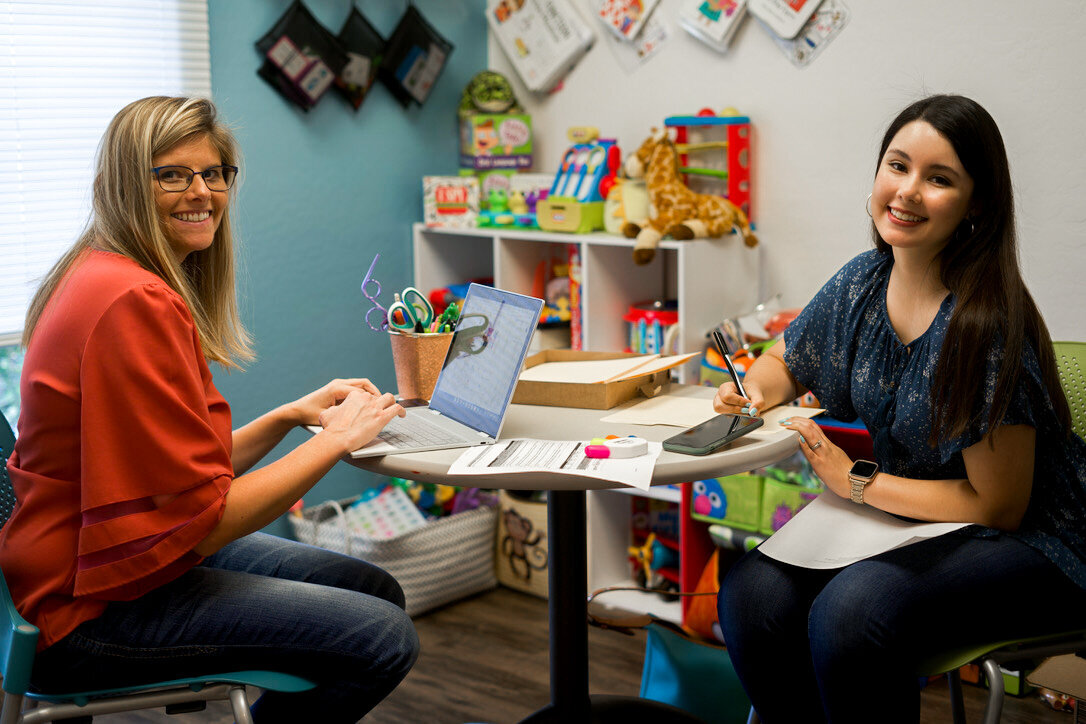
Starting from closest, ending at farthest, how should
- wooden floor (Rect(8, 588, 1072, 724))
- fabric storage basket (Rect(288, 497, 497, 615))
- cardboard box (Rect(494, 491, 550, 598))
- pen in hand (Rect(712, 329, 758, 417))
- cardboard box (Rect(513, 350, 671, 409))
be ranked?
pen in hand (Rect(712, 329, 758, 417)) → cardboard box (Rect(513, 350, 671, 409)) → wooden floor (Rect(8, 588, 1072, 724)) → fabric storage basket (Rect(288, 497, 497, 615)) → cardboard box (Rect(494, 491, 550, 598))

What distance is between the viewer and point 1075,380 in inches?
67.2

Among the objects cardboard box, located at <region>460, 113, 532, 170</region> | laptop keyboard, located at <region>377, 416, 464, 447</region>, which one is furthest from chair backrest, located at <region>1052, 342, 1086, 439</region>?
cardboard box, located at <region>460, 113, 532, 170</region>

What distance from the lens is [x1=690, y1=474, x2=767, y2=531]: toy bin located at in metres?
2.49

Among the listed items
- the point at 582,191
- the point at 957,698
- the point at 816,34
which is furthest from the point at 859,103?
the point at 957,698

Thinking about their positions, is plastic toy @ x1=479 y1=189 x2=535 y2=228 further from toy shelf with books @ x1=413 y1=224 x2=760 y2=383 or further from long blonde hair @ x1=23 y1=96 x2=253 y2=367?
long blonde hair @ x1=23 y1=96 x2=253 y2=367

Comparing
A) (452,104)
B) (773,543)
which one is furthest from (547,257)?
(773,543)

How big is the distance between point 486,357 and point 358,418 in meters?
0.24

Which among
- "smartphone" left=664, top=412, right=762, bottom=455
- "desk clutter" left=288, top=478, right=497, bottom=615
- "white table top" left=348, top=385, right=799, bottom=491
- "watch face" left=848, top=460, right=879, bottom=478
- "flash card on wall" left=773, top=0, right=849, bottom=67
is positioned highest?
"flash card on wall" left=773, top=0, right=849, bottom=67

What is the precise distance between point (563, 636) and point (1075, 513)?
847 millimetres

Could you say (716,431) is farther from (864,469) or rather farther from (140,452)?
(140,452)

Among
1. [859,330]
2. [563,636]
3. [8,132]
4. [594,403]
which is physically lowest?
[563,636]

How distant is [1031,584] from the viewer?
147cm

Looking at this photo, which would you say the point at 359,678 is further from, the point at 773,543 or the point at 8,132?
the point at 8,132

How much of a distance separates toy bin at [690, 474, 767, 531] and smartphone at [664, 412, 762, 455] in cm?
86
